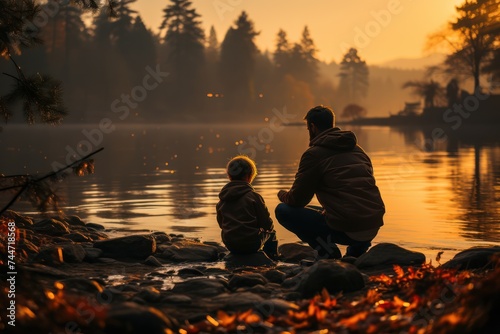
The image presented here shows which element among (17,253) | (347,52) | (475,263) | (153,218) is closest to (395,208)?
(153,218)

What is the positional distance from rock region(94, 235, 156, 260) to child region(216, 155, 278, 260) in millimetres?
1155

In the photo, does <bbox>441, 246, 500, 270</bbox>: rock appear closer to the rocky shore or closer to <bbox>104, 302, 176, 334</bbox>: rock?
the rocky shore

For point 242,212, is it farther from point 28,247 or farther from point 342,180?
point 28,247

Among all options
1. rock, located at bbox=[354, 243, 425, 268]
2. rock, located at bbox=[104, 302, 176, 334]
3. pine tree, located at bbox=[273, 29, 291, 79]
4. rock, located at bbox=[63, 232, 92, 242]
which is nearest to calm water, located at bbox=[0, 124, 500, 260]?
rock, located at bbox=[63, 232, 92, 242]

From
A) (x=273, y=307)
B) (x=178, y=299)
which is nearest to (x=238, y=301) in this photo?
(x=273, y=307)

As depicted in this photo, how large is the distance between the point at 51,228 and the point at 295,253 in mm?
3601

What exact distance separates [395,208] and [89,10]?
7909 millimetres

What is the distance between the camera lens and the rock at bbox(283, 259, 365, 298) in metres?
6.33

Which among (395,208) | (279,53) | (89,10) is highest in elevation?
(279,53)

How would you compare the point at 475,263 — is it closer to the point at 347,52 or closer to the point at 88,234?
the point at 88,234

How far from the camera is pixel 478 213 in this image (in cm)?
1361

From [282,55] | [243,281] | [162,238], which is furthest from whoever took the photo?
[282,55]

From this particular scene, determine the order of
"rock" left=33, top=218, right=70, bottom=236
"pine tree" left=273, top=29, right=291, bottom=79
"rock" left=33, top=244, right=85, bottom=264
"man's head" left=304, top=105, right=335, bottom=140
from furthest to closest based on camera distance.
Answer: "pine tree" left=273, top=29, right=291, bottom=79 < "rock" left=33, top=218, right=70, bottom=236 < "rock" left=33, top=244, right=85, bottom=264 < "man's head" left=304, top=105, right=335, bottom=140

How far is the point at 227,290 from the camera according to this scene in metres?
6.89
